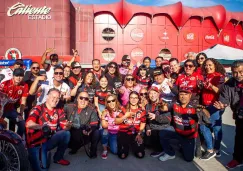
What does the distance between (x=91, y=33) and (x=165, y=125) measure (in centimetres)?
1774

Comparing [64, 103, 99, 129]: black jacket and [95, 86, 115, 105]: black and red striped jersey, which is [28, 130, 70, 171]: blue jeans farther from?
[95, 86, 115, 105]: black and red striped jersey

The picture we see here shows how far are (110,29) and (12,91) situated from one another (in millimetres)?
18221

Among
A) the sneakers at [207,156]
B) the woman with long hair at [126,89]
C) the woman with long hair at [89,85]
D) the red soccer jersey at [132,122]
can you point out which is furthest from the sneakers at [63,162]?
the sneakers at [207,156]

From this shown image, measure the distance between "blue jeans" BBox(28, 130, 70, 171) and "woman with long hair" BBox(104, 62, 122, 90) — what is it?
80.5 inches

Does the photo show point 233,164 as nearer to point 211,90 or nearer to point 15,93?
point 211,90

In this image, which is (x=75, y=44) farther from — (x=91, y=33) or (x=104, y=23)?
(x=104, y=23)

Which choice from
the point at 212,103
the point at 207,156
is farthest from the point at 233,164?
the point at 212,103

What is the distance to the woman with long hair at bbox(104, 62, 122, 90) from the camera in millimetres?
5488

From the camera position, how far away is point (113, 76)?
564 centimetres

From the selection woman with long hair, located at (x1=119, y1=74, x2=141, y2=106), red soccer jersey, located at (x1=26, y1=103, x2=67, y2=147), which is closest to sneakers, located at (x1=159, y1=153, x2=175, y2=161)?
woman with long hair, located at (x1=119, y1=74, x2=141, y2=106)

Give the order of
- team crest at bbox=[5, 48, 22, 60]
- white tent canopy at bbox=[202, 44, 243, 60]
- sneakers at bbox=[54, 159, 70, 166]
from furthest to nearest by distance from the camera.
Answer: team crest at bbox=[5, 48, 22, 60] → white tent canopy at bbox=[202, 44, 243, 60] → sneakers at bbox=[54, 159, 70, 166]

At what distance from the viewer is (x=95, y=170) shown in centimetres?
364

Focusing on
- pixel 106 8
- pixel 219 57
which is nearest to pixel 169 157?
pixel 219 57

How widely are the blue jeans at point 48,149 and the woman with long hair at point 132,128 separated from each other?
105 centimetres
